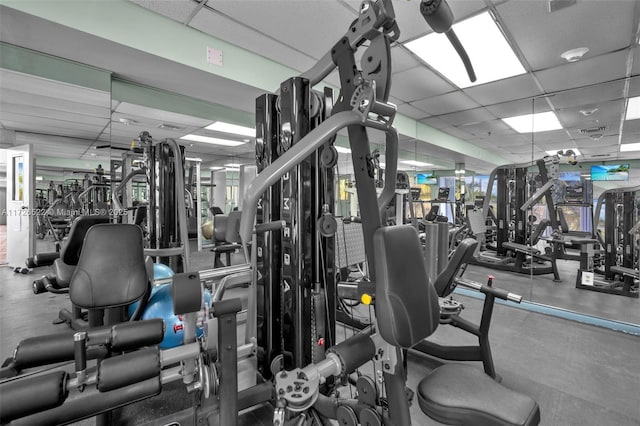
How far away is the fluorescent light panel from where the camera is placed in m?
3.00

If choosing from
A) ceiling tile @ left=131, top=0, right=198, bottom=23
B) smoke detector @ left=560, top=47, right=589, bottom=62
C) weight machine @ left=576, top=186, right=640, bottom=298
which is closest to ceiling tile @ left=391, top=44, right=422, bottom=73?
smoke detector @ left=560, top=47, right=589, bottom=62

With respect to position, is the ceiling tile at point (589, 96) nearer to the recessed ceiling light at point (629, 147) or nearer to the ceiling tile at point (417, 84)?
the ceiling tile at point (417, 84)

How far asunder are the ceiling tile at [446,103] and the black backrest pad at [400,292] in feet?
15.0

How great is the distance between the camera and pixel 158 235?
3.20m

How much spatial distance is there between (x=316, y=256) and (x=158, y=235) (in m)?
2.29

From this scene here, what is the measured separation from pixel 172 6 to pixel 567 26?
151 inches

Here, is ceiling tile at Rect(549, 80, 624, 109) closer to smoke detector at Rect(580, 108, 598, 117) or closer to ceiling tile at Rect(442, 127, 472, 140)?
smoke detector at Rect(580, 108, 598, 117)

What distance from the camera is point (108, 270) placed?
1801 mm

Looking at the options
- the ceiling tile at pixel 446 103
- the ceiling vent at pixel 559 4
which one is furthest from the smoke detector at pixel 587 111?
the ceiling vent at pixel 559 4

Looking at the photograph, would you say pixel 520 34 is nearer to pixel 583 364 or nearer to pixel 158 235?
pixel 583 364

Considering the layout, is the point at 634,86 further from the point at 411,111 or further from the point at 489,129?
the point at 411,111

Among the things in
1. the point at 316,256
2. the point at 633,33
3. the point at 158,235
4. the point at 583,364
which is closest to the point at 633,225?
the point at 633,33

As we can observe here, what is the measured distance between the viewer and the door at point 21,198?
3.88 m

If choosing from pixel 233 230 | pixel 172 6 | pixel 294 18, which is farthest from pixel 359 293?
pixel 172 6
